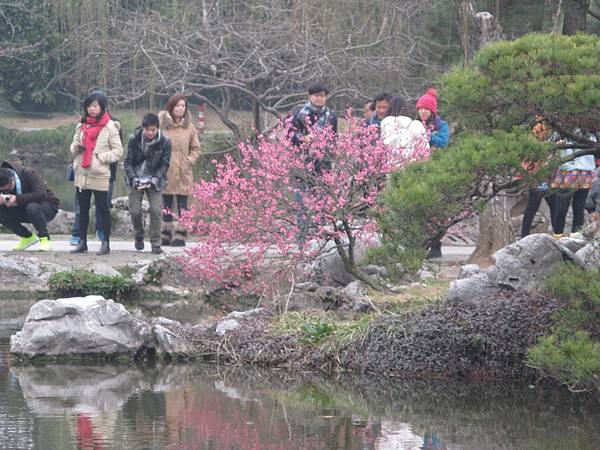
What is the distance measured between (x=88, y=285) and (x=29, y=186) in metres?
1.65

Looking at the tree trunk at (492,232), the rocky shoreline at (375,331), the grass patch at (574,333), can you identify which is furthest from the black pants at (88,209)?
the grass patch at (574,333)

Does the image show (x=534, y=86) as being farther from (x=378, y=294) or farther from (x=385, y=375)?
(x=378, y=294)

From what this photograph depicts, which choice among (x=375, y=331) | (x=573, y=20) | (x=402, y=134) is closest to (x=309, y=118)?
(x=402, y=134)

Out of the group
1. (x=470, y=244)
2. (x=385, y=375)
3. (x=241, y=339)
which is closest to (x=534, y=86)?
(x=385, y=375)

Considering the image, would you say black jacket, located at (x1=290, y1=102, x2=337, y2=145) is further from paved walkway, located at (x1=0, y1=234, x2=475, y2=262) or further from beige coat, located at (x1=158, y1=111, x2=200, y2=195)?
paved walkway, located at (x1=0, y1=234, x2=475, y2=262)

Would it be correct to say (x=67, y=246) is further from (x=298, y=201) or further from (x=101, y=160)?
(x=298, y=201)

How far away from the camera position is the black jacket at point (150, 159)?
13852 mm

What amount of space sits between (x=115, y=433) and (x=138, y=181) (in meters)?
6.41

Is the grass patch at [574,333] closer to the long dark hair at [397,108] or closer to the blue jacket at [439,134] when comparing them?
the blue jacket at [439,134]

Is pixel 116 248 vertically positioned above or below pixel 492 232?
below

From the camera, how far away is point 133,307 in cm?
1268

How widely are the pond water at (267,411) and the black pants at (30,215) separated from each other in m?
3.89

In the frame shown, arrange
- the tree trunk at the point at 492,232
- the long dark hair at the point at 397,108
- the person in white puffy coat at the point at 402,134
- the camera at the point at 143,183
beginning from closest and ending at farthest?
the person in white puffy coat at the point at 402,134 < the long dark hair at the point at 397,108 < the camera at the point at 143,183 < the tree trunk at the point at 492,232

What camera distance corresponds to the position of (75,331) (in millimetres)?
10086
